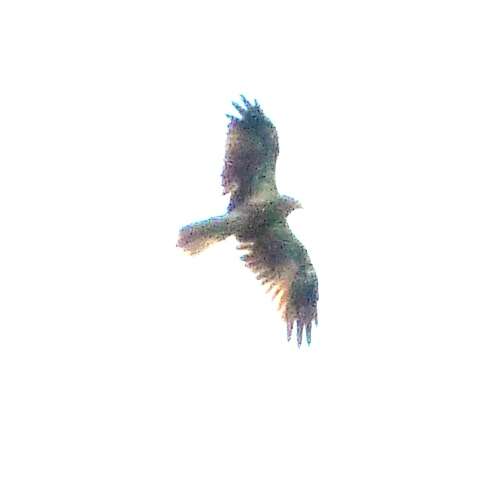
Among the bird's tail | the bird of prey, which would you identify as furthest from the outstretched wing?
the bird's tail

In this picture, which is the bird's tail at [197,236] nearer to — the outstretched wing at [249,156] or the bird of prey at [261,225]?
the bird of prey at [261,225]

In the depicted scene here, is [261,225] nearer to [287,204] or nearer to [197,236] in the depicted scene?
[287,204]

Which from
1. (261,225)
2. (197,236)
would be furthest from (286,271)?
(197,236)

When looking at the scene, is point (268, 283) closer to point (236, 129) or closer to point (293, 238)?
point (293, 238)

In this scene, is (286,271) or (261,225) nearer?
(261,225)

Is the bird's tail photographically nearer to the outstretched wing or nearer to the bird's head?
the outstretched wing

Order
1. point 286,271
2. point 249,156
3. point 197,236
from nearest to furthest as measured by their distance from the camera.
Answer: point 197,236 → point 249,156 → point 286,271

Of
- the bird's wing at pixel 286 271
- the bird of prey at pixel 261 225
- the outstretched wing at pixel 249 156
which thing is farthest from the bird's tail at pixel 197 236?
the bird's wing at pixel 286 271

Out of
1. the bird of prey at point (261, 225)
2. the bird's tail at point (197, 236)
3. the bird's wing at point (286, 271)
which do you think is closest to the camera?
the bird's tail at point (197, 236)
